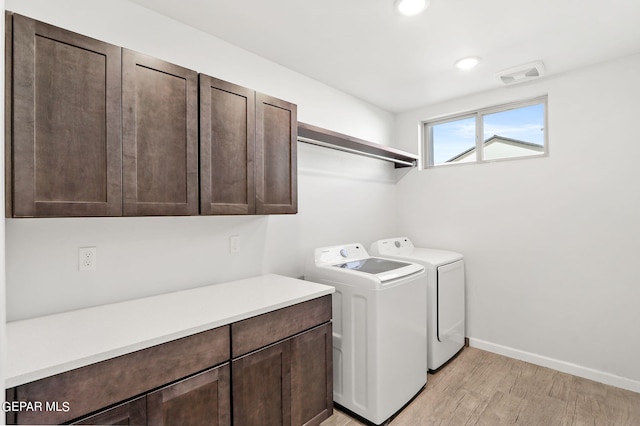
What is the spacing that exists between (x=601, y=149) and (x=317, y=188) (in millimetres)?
2227

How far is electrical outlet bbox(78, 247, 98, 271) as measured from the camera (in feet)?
5.11

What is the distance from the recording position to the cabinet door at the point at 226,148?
1.69 meters

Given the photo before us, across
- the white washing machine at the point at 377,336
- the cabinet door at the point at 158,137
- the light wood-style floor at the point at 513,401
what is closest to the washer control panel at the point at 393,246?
the white washing machine at the point at 377,336

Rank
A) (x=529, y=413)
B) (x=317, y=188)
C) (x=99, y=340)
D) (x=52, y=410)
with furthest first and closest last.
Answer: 1. (x=317, y=188)
2. (x=529, y=413)
3. (x=99, y=340)
4. (x=52, y=410)

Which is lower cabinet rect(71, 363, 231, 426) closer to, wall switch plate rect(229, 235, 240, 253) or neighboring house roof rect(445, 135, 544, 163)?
wall switch plate rect(229, 235, 240, 253)

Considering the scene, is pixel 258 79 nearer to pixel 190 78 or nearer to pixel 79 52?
pixel 190 78

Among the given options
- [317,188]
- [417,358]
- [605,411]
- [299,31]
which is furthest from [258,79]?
[605,411]

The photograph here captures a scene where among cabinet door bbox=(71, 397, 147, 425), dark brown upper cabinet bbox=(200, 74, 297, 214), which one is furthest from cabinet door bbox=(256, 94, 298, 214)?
cabinet door bbox=(71, 397, 147, 425)

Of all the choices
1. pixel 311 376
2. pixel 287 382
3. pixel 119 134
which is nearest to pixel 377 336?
pixel 311 376

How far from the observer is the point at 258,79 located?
7.64 feet

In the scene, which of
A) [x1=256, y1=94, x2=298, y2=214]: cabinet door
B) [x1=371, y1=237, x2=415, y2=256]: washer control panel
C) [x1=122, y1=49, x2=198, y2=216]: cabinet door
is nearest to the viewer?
[x1=122, y1=49, x2=198, y2=216]: cabinet door

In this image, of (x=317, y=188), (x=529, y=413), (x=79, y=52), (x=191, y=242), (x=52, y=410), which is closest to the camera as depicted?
(x=52, y=410)

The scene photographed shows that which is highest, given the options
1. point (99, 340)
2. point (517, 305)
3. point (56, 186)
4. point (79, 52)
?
point (79, 52)

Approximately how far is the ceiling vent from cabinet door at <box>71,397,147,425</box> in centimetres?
317
